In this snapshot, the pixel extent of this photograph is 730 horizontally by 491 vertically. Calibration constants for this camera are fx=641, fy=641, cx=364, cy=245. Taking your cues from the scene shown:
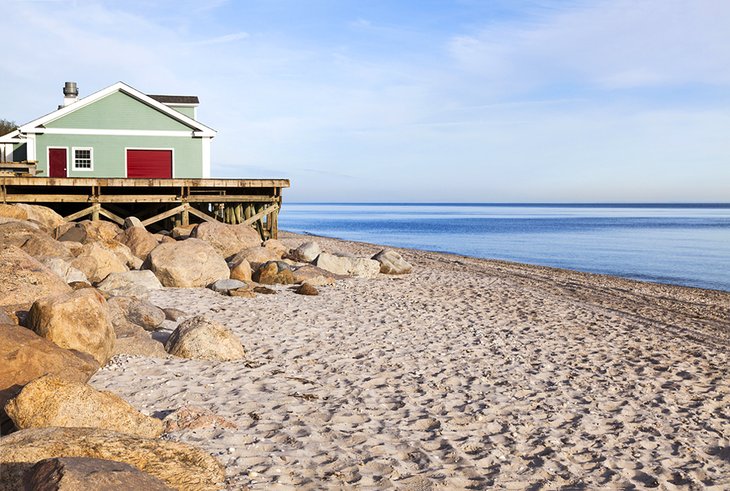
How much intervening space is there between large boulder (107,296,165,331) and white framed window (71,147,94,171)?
1798cm

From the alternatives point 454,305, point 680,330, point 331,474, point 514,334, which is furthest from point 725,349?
point 331,474

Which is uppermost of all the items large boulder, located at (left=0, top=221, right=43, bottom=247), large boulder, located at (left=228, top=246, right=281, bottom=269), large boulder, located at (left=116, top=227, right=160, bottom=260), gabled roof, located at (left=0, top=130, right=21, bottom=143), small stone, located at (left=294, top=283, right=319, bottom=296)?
gabled roof, located at (left=0, top=130, right=21, bottom=143)

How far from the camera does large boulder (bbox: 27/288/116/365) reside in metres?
7.24

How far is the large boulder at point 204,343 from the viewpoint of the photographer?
8.62 metres

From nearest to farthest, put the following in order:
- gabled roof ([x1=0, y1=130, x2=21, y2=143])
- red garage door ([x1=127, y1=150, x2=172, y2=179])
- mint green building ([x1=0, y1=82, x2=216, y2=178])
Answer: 1. mint green building ([x1=0, y1=82, x2=216, y2=178])
2. gabled roof ([x1=0, y1=130, x2=21, y2=143])
3. red garage door ([x1=127, y1=150, x2=172, y2=179])

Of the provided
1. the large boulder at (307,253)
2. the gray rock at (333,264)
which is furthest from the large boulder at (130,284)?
the large boulder at (307,253)

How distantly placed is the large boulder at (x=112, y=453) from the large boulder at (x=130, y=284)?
7222 mm

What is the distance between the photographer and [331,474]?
5.34m

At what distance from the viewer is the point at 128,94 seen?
26531mm

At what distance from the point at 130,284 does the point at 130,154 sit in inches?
626

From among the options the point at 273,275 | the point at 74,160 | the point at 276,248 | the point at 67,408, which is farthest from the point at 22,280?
the point at 74,160

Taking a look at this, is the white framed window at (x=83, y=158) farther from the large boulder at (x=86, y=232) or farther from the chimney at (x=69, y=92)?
the large boulder at (x=86, y=232)

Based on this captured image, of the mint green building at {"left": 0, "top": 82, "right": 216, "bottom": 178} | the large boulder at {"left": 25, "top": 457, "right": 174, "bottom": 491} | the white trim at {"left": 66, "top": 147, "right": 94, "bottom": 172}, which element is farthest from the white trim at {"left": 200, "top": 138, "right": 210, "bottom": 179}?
the large boulder at {"left": 25, "top": 457, "right": 174, "bottom": 491}

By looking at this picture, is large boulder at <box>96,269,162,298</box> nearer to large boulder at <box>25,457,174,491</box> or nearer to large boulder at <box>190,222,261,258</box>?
large boulder at <box>190,222,261,258</box>
